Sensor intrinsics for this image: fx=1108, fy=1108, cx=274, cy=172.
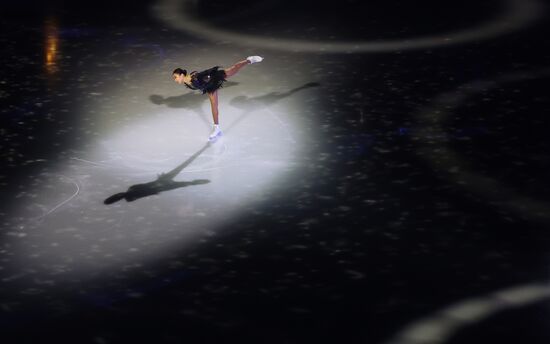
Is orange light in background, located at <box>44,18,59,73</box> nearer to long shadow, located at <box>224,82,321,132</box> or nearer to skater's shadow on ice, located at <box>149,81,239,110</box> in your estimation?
skater's shadow on ice, located at <box>149,81,239,110</box>

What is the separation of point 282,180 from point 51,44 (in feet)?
15.0

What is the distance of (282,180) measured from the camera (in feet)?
25.3

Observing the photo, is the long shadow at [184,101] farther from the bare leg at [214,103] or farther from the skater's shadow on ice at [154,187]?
the skater's shadow on ice at [154,187]

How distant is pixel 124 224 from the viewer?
7098 mm

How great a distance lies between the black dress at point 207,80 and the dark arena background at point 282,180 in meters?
0.46

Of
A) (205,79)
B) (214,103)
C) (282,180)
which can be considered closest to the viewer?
(282,180)

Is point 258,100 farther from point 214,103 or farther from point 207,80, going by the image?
point 207,80

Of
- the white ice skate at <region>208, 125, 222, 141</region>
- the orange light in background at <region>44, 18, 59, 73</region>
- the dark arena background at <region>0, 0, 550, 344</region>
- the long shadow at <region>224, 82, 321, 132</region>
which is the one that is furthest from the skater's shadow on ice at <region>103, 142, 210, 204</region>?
the orange light in background at <region>44, 18, 59, 73</region>

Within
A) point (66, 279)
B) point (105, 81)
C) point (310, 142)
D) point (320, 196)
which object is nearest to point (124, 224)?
point (66, 279)

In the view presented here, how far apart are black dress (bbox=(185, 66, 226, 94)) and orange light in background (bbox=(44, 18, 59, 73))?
2.56 meters

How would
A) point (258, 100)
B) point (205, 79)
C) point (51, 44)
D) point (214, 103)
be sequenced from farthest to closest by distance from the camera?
point (51, 44), point (258, 100), point (214, 103), point (205, 79)

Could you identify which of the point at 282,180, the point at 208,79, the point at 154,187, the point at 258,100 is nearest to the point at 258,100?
the point at 258,100

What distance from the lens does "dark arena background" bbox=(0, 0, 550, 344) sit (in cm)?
584

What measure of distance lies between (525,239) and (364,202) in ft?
3.77
